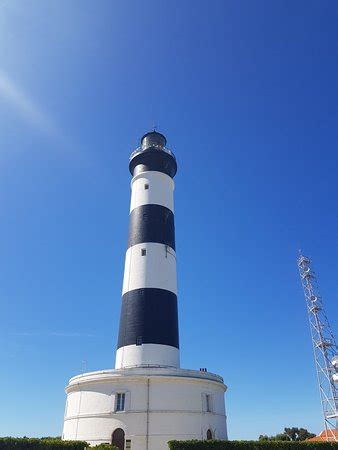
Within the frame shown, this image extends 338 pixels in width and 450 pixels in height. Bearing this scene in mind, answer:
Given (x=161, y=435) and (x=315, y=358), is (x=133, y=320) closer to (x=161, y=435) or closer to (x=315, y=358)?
(x=161, y=435)

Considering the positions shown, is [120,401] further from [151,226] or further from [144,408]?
[151,226]

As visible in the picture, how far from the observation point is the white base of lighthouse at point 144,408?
60.6 feet

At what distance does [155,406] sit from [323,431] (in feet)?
70.5

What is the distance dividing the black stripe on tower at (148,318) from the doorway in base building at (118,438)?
4.94 meters

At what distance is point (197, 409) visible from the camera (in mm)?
19656

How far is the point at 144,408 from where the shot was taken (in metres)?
18.8

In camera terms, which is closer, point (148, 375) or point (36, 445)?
point (36, 445)

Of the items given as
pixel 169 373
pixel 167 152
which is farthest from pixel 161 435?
pixel 167 152

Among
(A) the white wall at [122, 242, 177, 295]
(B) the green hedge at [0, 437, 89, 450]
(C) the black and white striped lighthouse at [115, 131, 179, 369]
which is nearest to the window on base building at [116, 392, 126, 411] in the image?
(C) the black and white striped lighthouse at [115, 131, 179, 369]

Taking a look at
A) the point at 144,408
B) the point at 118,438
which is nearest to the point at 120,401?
the point at 144,408

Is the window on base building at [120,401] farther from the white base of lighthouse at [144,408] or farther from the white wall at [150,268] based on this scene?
the white wall at [150,268]

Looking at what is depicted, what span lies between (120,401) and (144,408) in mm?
1384

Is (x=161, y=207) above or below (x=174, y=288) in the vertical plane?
above

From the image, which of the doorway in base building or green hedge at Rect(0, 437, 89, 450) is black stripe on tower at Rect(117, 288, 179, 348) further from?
green hedge at Rect(0, 437, 89, 450)
